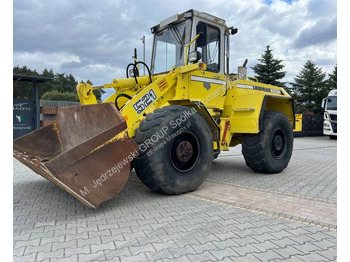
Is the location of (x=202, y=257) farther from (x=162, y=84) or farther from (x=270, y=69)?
(x=270, y=69)

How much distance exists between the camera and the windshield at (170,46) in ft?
17.8

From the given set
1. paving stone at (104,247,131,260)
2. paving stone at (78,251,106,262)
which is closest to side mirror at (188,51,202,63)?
Answer: paving stone at (104,247,131,260)

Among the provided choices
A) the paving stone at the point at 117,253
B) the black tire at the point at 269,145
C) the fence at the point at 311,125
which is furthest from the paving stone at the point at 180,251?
the fence at the point at 311,125

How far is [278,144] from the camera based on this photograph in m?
6.49

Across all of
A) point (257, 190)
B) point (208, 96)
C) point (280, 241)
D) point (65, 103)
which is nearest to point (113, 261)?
point (280, 241)

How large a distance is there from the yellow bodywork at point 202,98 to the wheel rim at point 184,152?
608 millimetres

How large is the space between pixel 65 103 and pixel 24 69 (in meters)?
30.9

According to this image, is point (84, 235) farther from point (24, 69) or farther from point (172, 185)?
point (24, 69)

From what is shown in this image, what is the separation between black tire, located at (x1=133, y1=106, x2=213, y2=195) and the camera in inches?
160

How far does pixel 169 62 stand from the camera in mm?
5684

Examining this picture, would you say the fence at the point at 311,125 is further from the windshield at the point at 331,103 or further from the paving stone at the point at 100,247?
the paving stone at the point at 100,247

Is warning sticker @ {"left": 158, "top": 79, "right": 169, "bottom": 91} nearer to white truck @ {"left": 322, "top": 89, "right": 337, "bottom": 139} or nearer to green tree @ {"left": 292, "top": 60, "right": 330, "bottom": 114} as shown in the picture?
white truck @ {"left": 322, "top": 89, "right": 337, "bottom": 139}

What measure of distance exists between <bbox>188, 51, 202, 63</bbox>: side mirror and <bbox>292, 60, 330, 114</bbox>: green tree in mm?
28046

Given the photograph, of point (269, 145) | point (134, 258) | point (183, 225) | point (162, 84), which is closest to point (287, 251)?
point (183, 225)
